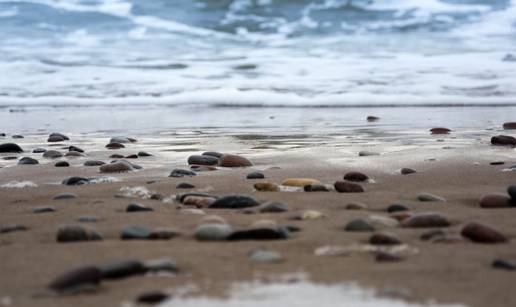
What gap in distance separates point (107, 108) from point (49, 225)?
6.88 m

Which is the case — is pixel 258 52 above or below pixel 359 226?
above

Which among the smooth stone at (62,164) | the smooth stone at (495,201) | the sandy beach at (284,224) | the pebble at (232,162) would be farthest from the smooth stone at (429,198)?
the smooth stone at (62,164)

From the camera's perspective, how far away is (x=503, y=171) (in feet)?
10.2

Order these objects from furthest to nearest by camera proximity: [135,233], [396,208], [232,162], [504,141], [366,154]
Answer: [504,141]
[366,154]
[232,162]
[396,208]
[135,233]

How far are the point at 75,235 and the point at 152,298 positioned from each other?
0.57 meters

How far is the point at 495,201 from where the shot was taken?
2.23 m

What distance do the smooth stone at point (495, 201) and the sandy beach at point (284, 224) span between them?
0.09 ft

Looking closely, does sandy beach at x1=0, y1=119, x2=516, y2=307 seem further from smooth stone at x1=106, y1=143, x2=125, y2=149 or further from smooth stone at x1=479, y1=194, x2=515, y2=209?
smooth stone at x1=106, y1=143, x2=125, y2=149

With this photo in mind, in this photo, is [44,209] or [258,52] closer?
[44,209]

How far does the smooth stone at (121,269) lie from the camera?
52.7 inches

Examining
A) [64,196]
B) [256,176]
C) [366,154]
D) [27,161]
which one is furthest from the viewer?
[366,154]

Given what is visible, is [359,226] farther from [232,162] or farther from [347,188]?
[232,162]

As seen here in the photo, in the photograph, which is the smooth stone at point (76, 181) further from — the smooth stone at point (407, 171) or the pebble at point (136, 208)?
the smooth stone at point (407, 171)

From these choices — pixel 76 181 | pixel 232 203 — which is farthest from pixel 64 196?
pixel 232 203
